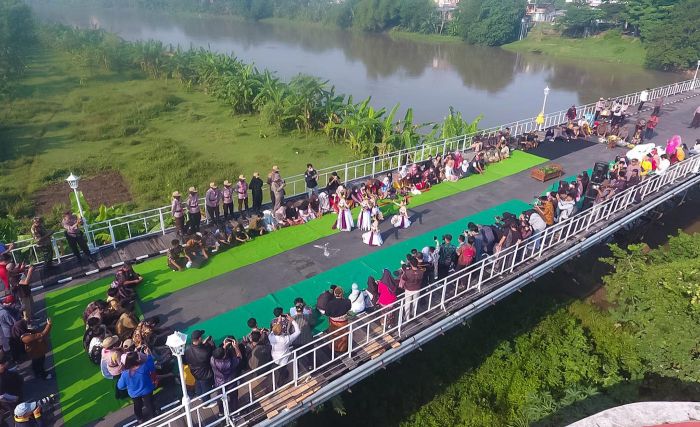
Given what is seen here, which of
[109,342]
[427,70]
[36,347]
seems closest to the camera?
[109,342]

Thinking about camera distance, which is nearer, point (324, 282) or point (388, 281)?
point (388, 281)

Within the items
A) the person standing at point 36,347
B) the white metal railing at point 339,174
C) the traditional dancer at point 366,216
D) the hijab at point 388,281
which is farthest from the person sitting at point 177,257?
the hijab at point 388,281

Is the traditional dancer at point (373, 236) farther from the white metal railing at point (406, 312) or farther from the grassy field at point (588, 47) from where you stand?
the grassy field at point (588, 47)

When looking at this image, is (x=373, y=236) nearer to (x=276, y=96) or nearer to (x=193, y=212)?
(x=193, y=212)

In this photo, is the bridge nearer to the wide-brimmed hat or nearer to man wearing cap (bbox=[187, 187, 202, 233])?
man wearing cap (bbox=[187, 187, 202, 233])

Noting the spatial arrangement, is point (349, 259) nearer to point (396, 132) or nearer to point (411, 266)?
point (411, 266)

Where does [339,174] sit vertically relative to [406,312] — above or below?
below

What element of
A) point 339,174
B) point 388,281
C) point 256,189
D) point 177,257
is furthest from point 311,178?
point 339,174

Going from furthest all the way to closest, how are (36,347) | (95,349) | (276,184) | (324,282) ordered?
(276,184), (324,282), (95,349), (36,347)
